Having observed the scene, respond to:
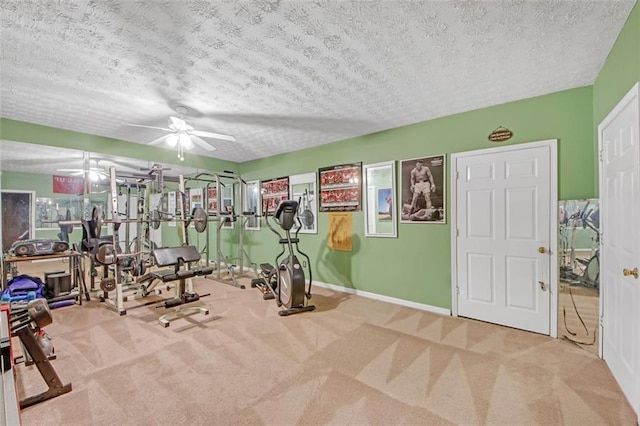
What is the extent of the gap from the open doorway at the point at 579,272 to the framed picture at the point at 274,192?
437 cm

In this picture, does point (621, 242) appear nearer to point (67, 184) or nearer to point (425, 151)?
point (425, 151)

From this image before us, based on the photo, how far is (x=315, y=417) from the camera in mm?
1831

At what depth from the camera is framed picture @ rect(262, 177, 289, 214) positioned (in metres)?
5.72

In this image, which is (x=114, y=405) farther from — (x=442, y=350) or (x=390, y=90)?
(x=390, y=90)

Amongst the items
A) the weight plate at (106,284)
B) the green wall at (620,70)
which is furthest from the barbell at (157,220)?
the green wall at (620,70)

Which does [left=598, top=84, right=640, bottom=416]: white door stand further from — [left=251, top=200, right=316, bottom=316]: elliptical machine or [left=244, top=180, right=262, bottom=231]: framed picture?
[left=244, top=180, right=262, bottom=231]: framed picture

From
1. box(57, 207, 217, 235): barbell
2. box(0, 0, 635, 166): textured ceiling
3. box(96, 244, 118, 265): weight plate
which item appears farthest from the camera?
box(96, 244, 118, 265): weight plate

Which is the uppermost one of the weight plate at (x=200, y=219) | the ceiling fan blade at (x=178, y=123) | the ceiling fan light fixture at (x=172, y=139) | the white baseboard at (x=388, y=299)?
the ceiling fan blade at (x=178, y=123)

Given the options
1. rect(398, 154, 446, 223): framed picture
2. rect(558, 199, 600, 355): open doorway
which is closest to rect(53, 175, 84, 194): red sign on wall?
rect(398, 154, 446, 223): framed picture

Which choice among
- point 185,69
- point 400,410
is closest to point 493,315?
point 400,410

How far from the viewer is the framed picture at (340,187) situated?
462 cm

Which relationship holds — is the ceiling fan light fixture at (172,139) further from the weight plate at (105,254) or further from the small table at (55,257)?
the small table at (55,257)

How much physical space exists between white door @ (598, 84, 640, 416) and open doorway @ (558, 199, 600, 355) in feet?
0.39

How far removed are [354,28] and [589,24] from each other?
1.67 m
